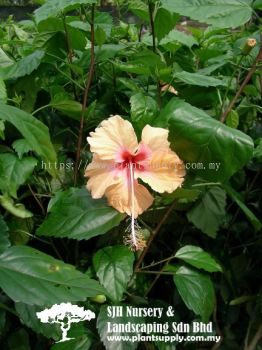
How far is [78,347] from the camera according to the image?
0.76 meters

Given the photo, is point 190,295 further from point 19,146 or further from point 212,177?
point 19,146

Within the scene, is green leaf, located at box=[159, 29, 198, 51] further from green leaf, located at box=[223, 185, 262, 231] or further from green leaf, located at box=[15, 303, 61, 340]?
green leaf, located at box=[15, 303, 61, 340]

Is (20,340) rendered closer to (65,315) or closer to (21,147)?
(65,315)

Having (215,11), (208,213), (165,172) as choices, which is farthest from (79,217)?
(215,11)

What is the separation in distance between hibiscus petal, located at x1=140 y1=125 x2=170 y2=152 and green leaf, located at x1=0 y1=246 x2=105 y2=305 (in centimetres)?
22

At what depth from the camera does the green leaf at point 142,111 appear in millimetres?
751

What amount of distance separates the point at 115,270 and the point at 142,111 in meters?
0.26

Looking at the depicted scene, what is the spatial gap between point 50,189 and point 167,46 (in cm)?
42

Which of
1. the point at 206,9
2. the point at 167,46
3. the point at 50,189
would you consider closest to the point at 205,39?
the point at 167,46

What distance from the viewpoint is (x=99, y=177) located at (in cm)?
71

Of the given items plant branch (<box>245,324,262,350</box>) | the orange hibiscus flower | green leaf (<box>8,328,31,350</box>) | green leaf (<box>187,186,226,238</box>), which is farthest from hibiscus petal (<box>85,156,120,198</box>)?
plant branch (<box>245,324,262,350</box>)

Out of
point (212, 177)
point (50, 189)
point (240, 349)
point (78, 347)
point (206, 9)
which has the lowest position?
point (240, 349)

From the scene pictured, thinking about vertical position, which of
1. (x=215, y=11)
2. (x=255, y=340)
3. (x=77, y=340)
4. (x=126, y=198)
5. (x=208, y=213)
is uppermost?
(x=215, y=11)

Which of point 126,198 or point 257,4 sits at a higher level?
point 257,4
